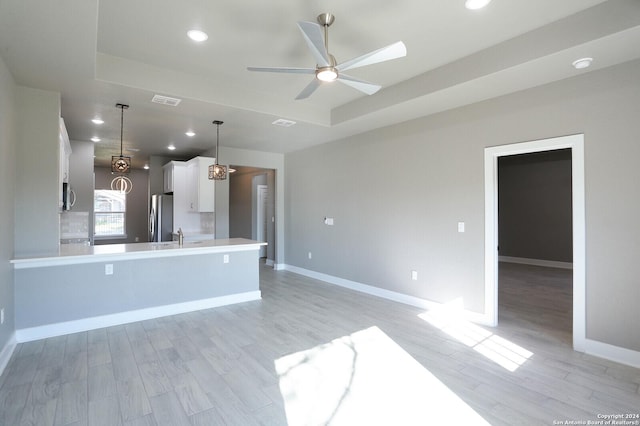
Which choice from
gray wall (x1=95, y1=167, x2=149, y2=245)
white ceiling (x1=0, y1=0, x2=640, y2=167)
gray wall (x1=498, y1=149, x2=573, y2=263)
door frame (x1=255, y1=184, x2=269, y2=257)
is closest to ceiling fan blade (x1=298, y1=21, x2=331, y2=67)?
white ceiling (x1=0, y1=0, x2=640, y2=167)

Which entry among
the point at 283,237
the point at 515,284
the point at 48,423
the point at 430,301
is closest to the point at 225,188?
the point at 283,237

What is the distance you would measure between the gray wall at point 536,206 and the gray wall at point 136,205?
1055 centimetres

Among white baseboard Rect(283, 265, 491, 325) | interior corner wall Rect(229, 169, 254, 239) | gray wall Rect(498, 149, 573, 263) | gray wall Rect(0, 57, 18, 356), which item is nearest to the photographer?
gray wall Rect(0, 57, 18, 356)

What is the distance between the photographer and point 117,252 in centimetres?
379

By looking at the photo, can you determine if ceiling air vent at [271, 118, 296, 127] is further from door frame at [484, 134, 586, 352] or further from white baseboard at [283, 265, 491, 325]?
white baseboard at [283, 265, 491, 325]

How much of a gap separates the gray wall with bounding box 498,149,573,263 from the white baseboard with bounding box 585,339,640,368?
5.68m

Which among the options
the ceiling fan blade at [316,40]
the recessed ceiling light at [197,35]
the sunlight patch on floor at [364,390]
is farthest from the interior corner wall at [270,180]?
the ceiling fan blade at [316,40]

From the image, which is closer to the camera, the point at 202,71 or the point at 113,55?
the point at 113,55

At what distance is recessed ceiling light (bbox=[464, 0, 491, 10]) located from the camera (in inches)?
96.4

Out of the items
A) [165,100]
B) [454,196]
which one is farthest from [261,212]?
[454,196]

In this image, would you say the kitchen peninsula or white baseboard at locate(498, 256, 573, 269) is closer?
the kitchen peninsula

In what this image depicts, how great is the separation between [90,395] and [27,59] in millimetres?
2779

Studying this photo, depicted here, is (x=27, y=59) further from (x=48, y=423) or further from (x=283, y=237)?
(x=283, y=237)

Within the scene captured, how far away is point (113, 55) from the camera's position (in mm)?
3281
